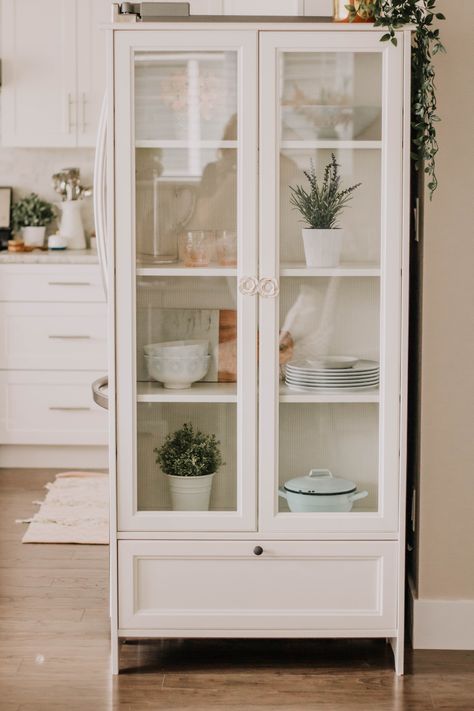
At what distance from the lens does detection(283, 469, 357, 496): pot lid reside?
2.79 meters

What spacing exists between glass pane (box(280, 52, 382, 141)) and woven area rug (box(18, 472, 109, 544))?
1.91 metres

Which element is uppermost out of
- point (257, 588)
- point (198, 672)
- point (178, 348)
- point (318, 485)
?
point (178, 348)

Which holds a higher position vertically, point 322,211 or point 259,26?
point 259,26

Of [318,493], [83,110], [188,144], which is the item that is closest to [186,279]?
[188,144]

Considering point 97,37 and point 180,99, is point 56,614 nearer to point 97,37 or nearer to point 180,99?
point 180,99

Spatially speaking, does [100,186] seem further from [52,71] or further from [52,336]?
[52,71]

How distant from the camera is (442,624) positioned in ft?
9.66

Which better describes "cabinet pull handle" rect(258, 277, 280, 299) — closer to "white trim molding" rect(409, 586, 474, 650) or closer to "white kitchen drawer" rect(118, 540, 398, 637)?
"white kitchen drawer" rect(118, 540, 398, 637)

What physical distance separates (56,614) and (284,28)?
1876 millimetres

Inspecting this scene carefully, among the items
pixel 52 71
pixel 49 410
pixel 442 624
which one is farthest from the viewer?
pixel 52 71

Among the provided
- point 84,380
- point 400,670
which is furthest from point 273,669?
point 84,380

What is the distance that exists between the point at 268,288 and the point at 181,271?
24 cm

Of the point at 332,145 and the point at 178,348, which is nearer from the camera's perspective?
the point at 332,145

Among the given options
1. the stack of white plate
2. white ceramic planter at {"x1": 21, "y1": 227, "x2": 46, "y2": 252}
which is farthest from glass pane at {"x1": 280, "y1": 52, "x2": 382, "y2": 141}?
→ white ceramic planter at {"x1": 21, "y1": 227, "x2": 46, "y2": 252}
